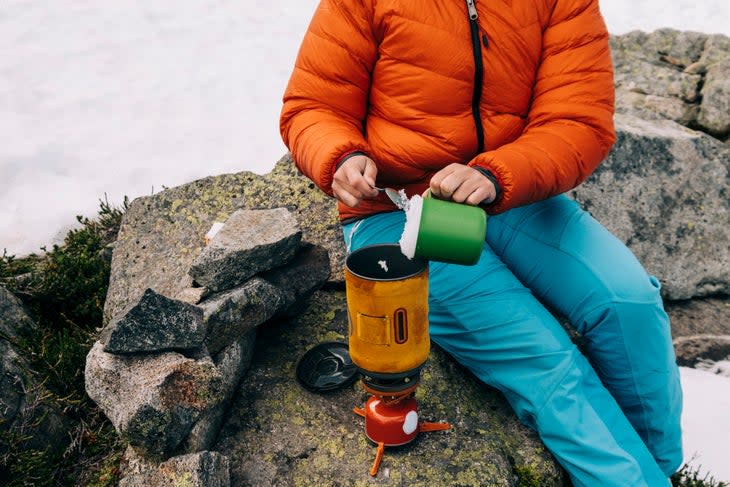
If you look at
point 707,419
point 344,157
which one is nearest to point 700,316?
point 707,419

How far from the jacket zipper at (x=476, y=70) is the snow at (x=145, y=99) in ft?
7.97

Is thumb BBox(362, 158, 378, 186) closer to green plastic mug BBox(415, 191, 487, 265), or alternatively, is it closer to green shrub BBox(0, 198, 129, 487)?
green plastic mug BBox(415, 191, 487, 265)

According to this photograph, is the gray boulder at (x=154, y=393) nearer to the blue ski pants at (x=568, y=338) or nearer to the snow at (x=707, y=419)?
the blue ski pants at (x=568, y=338)

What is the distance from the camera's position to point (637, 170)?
4.92 m

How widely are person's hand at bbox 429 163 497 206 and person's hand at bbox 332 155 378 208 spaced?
0.26 meters

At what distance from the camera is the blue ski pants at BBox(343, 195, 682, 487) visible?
2.71 meters

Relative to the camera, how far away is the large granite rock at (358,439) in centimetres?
284

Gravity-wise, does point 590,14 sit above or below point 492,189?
above

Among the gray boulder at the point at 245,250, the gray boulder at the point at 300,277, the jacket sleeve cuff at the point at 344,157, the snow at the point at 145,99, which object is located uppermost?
the jacket sleeve cuff at the point at 344,157

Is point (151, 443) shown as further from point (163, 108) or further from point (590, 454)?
point (163, 108)

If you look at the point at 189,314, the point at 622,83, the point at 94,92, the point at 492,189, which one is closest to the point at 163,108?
the point at 94,92

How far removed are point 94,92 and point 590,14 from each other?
26.6 ft

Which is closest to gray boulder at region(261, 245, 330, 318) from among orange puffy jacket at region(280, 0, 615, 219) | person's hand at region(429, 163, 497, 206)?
orange puffy jacket at region(280, 0, 615, 219)

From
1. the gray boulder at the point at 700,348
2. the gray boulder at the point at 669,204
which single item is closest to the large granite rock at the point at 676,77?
the gray boulder at the point at 669,204
